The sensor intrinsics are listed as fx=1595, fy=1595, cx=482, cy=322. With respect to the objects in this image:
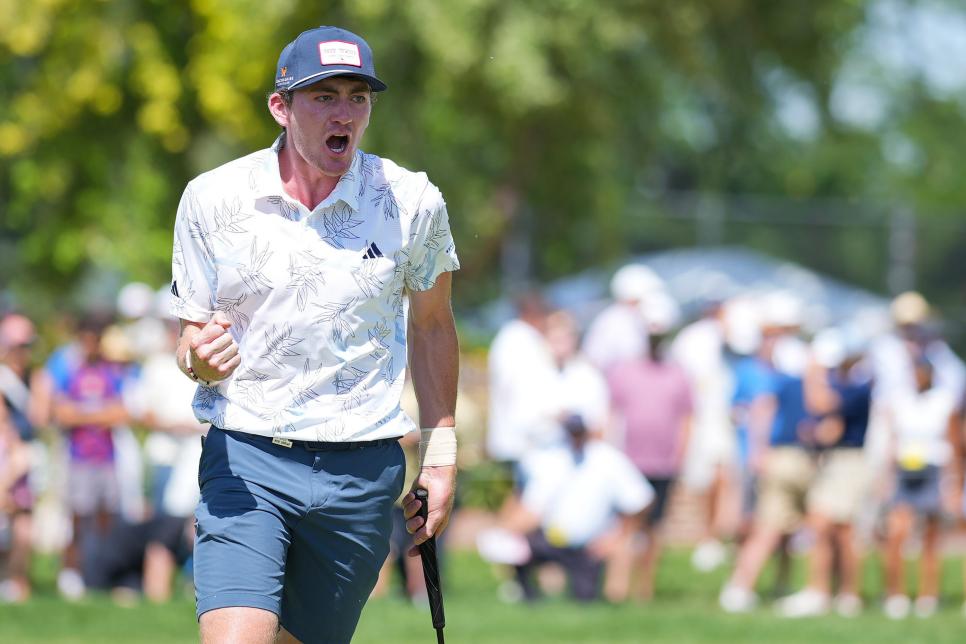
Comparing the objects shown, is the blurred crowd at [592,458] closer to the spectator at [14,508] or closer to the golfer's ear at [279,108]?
the spectator at [14,508]

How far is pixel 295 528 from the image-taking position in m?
4.71

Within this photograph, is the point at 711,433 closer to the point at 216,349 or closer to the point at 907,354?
the point at 907,354

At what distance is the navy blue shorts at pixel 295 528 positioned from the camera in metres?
4.55

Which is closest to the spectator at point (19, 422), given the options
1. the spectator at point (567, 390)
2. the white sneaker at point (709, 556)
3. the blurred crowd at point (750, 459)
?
the blurred crowd at point (750, 459)

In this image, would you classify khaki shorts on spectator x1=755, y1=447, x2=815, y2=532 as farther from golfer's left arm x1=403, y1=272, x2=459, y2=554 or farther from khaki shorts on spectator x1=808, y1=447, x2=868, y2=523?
golfer's left arm x1=403, y1=272, x2=459, y2=554

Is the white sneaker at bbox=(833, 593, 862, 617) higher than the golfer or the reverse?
the reverse

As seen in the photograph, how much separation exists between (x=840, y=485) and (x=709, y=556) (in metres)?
2.87

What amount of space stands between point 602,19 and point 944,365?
→ 5.35m

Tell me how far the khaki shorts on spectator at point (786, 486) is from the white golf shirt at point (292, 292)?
8515 millimetres

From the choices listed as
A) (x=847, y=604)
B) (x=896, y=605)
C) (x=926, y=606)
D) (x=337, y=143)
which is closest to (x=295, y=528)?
(x=337, y=143)

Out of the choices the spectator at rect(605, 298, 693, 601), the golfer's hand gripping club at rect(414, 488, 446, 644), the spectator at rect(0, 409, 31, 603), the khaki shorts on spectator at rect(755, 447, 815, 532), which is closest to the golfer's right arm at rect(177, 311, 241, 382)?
the golfer's hand gripping club at rect(414, 488, 446, 644)

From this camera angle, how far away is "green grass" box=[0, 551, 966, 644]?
394 inches

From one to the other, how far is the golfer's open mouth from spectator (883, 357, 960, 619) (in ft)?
29.5

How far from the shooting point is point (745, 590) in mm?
12484
